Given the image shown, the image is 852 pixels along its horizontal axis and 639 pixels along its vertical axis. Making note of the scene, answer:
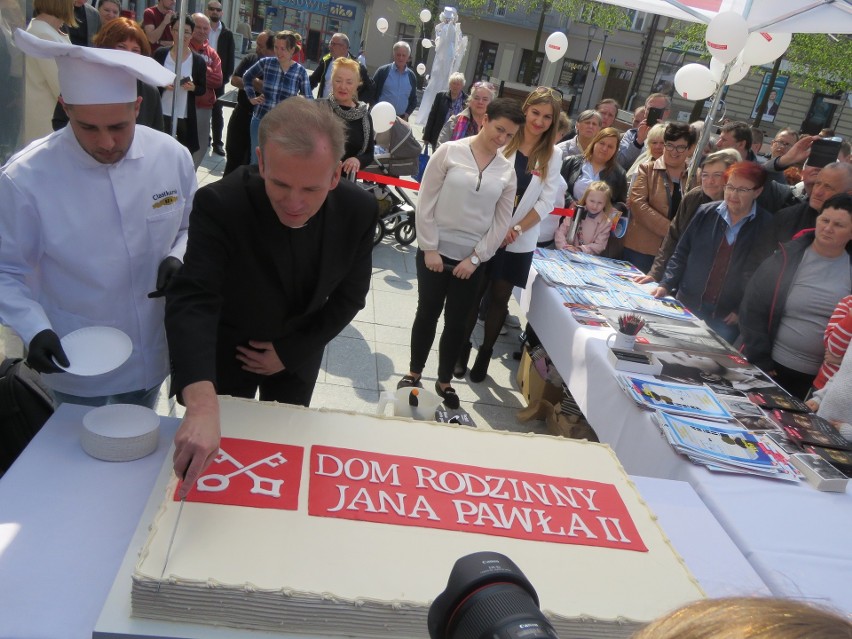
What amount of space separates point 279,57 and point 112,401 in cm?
508

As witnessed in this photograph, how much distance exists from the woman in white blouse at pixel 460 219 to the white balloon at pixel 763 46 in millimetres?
4344

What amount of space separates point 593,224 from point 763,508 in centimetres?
304

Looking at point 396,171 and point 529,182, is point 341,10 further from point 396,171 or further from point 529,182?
→ point 529,182

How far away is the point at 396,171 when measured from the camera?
21.1 feet

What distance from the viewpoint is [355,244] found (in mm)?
1909

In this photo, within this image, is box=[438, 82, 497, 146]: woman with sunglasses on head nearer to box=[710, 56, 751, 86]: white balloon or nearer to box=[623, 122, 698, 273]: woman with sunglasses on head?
box=[623, 122, 698, 273]: woman with sunglasses on head

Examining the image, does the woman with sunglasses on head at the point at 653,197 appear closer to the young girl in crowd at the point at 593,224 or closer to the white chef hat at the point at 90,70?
the young girl in crowd at the point at 593,224

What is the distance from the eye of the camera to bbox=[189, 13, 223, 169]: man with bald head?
6.80 m

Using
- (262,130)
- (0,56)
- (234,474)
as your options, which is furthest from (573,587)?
(0,56)

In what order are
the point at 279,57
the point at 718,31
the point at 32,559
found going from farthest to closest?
1. the point at 279,57
2. the point at 718,31
3. the point at 32,559

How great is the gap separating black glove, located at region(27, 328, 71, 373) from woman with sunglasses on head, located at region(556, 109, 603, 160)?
479cm

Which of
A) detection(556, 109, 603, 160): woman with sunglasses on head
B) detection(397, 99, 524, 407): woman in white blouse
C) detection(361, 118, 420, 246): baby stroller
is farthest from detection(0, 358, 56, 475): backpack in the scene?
detection(556, 109, 603, 160): woman with sunglasses on head

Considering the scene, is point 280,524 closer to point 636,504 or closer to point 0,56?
point 636,504

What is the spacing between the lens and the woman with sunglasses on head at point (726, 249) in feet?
12.3
